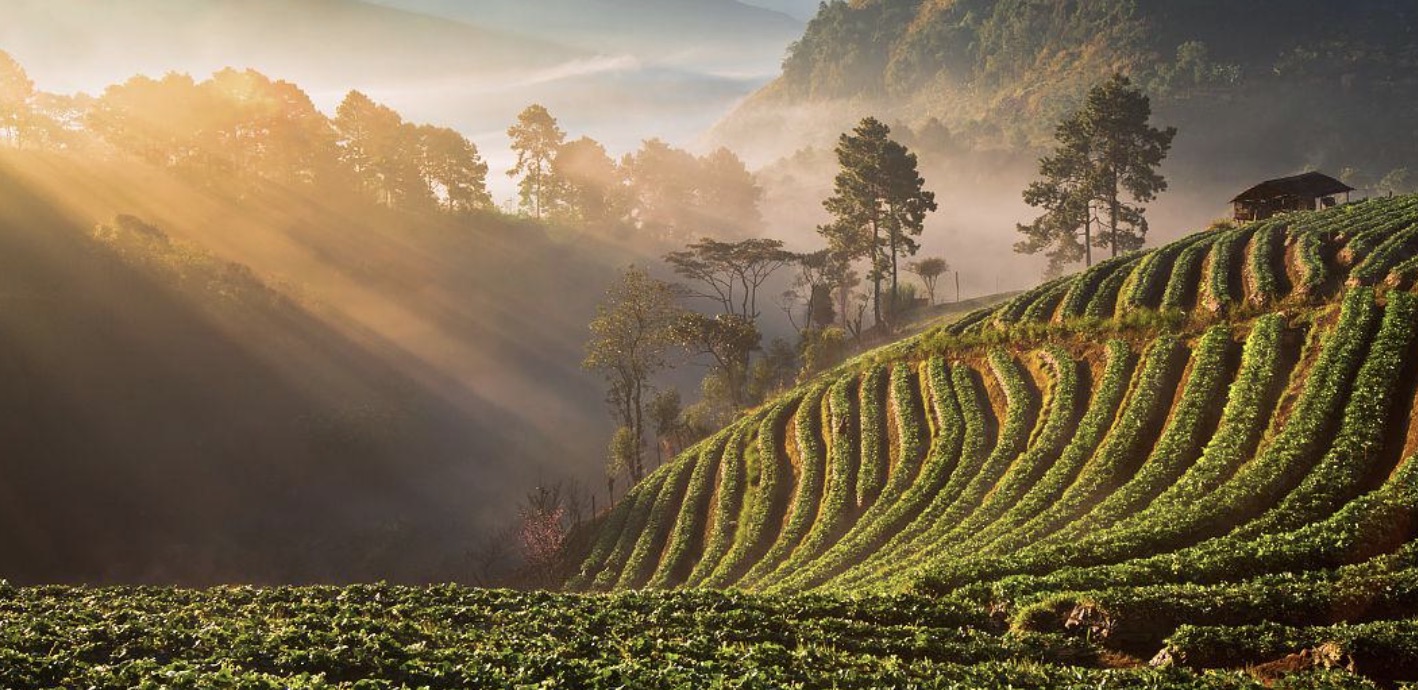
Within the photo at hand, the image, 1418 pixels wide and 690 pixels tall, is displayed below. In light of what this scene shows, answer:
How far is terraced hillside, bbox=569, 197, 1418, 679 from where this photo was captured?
2095cm

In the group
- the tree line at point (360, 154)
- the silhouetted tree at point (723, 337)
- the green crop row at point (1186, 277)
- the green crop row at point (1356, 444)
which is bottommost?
the green crop row at point (1356, 444)

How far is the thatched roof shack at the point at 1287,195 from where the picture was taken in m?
65.8

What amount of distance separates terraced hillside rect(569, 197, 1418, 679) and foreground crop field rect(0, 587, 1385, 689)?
7.68 ft

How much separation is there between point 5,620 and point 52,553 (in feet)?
123

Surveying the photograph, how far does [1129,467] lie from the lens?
34094mm

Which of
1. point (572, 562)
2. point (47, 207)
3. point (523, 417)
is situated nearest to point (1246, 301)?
point (572, 562)

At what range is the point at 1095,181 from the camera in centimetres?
7981

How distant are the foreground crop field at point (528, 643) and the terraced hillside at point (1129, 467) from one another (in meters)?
2.34

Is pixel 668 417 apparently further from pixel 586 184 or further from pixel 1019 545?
pixel 586 184

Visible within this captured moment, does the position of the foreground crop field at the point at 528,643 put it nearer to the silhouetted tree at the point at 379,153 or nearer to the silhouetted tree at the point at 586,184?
the silhouetted tree at the point at 379,153

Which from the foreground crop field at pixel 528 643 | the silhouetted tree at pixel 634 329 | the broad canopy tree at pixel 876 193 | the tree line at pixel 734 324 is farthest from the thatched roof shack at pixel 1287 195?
the foreground crop field at pixel 528 643

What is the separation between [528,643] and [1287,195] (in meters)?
72.9

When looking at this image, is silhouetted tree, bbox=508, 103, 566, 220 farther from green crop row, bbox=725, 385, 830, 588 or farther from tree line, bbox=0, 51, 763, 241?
green crop row, bbox=725, 385, 830, 588

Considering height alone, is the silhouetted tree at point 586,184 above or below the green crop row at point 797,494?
above
